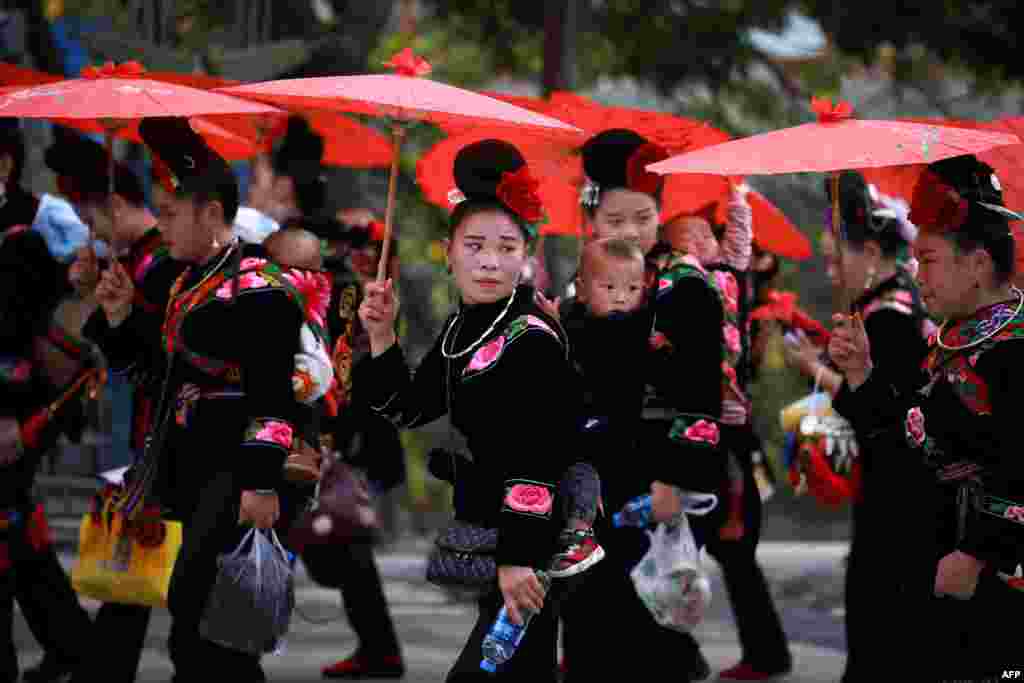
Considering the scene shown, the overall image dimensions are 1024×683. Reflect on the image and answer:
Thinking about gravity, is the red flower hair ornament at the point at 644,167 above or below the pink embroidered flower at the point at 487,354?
above

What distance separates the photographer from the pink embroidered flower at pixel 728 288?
7223mm

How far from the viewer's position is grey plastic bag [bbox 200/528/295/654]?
618cm

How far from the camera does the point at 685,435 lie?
22.0 feet

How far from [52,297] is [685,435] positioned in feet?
9.08

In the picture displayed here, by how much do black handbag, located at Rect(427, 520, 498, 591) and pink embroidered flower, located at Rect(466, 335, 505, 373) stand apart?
0.47 meters

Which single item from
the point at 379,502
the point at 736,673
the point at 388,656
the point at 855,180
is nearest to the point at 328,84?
the point at 855,180

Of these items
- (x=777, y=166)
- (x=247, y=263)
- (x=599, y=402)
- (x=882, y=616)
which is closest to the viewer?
(x=777, y=166)

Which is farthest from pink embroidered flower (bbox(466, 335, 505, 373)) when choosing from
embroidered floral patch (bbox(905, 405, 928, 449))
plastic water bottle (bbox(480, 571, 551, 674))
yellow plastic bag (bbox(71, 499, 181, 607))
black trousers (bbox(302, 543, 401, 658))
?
black trousers (bbox(302, 543, 401, 658))

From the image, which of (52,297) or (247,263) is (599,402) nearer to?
(247,263)

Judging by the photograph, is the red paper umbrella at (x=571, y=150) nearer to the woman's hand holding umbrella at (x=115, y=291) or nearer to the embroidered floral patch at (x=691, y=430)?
the embroidered floral patch at (x=691, y=430)

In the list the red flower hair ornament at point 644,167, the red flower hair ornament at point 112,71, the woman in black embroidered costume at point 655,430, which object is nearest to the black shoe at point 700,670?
the woman in black embroidered costume at point 655,430

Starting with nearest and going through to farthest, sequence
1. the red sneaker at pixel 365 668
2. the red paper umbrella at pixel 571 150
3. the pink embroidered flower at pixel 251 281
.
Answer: the pink embroidered flower at pixel 251 281
the red paper umbrella at pixel 571 150
the red sneaker at pixel 365 668

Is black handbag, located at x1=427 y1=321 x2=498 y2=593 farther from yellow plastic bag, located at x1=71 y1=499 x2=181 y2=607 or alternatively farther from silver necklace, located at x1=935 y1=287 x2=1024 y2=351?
yellow plastic bag, located at x1=71 y1=499 x2=181 y2=607

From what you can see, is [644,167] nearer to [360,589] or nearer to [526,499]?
A: [526,499]
